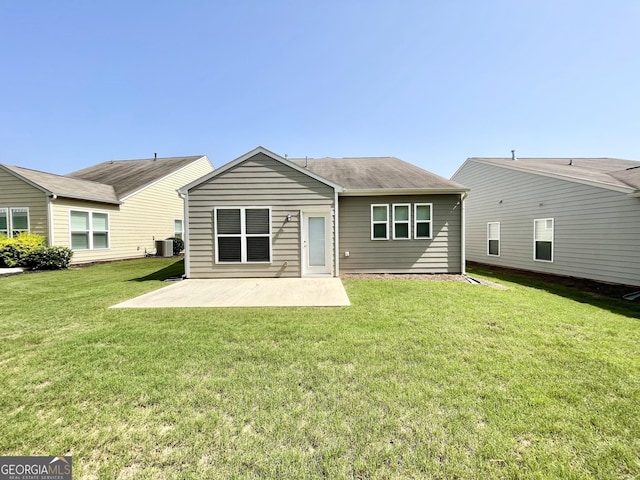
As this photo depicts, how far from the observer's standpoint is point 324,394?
2719mm

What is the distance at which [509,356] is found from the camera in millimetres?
3566

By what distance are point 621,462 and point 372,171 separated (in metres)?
10.9

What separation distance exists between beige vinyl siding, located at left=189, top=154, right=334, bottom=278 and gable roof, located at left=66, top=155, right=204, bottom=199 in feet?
28.1

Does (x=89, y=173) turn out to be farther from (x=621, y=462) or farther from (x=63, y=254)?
(x=621, y=462)

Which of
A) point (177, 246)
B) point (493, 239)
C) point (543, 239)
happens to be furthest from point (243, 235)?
point (493, 239)

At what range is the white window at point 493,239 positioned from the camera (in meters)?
13.4

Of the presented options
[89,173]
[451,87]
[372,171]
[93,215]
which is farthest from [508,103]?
[89,173]

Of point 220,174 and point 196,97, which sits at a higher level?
point 196,97

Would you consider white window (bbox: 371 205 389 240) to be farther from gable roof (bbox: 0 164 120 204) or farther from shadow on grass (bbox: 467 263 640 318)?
gable roof (bbox: 0 164 120 204)

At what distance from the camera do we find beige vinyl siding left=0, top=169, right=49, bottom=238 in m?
11.4

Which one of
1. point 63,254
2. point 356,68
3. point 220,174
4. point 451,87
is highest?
point 356,68

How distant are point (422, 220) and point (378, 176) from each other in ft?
8.49

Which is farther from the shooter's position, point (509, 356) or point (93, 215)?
point (93, 215)

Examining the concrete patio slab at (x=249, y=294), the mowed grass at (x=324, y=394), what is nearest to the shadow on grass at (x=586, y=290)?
the mowed grass at (x=324, y=394)
